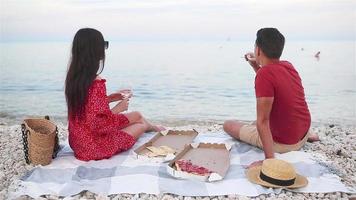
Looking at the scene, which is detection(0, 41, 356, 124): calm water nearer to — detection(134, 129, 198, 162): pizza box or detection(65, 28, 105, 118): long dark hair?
detection(134, 129, 198, 162): pizza box

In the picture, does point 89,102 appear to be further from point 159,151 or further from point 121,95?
point 159,151

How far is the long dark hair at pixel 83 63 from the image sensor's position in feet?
15.0

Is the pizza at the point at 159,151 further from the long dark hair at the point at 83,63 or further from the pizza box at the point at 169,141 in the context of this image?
the long dark hair at the point at 83,63

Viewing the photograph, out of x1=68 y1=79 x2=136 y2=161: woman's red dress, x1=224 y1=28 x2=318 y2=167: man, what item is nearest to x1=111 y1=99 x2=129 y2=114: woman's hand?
x1=68 y1=79 x2=136 y2=161: woman's red dress

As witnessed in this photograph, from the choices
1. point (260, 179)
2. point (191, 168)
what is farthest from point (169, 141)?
point (260, 179)

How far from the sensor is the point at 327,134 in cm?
648

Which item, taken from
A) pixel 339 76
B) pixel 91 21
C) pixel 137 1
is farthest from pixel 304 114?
pixel 137 1

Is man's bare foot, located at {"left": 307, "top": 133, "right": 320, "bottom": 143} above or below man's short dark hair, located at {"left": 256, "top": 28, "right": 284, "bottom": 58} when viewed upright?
below

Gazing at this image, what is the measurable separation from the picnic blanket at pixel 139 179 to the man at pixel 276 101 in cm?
22

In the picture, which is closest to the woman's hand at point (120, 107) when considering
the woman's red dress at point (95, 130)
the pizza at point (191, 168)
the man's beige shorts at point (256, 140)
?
the woman's red dress at point (95, 130)

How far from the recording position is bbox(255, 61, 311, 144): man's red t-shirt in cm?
443

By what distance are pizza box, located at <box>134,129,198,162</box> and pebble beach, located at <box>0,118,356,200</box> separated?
0.90m

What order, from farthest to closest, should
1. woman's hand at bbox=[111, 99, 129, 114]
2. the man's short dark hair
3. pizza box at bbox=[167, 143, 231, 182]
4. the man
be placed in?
1. woman's hand at bbox=[111, 99, 129, 114]
2. the man's short dark hair
3. the man
4. pizza box at bbox=[167, 143, 231, 182]

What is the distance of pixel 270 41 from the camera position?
15.0ft
